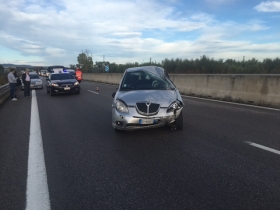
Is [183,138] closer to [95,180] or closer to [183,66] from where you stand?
[95,180]

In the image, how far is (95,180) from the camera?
157 inches

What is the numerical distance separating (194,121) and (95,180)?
4.63m

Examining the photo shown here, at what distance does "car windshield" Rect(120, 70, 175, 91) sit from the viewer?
23.7 feet

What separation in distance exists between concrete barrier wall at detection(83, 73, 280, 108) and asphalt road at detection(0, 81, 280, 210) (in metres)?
3.40

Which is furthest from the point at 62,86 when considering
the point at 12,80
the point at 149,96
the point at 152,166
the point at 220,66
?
the point at 220,66

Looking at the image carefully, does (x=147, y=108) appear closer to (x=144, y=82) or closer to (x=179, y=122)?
(x=179, y=122)

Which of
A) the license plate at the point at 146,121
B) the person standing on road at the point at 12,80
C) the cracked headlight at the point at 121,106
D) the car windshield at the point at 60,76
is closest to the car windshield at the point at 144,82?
the cracked headlight at the point at 121,106

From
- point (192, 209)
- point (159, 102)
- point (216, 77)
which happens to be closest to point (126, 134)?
point (159, 102)

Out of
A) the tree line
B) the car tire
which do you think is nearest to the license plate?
the car tire

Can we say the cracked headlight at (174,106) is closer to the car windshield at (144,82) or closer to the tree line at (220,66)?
the car windshield at (144,82)

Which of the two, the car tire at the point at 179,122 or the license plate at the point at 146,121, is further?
the car tire at the point at 179,122

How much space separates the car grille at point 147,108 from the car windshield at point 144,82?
3.62 feet

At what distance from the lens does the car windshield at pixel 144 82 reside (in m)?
7.21

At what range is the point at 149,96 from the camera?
6.39 m
